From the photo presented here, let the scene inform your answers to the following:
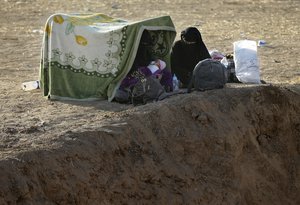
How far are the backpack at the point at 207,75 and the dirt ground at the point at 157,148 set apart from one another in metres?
0.11

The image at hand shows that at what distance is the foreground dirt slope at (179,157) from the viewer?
268 inches

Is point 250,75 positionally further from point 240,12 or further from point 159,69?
point 240,12

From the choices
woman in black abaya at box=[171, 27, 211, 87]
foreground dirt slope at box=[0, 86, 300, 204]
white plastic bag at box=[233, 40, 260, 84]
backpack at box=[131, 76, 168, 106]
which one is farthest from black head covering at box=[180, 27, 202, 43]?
backpack at box=[131, 76, 168, 106]

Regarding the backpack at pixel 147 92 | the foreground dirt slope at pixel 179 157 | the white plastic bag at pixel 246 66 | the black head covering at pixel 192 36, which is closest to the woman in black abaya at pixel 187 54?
the black head covering at pixel 192 36

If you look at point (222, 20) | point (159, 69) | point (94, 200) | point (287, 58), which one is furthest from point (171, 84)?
point (222, 20)

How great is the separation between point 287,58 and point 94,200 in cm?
522

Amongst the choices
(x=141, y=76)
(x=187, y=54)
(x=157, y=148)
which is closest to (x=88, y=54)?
(x=141, y=76)

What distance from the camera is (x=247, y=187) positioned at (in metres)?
8.46

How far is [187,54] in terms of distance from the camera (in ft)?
30.4

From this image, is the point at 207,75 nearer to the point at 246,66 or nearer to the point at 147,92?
the point at 147,92

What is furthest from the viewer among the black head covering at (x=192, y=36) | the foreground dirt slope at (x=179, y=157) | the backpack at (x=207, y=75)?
the black head covering at (x=192, y=36)

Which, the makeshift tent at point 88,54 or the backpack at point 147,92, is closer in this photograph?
the backpack at point 147,92

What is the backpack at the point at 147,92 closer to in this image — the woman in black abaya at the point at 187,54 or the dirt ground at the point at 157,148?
the dirt ground at the point at 157,148

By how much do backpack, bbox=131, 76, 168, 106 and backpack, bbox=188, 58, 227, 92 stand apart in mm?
365
